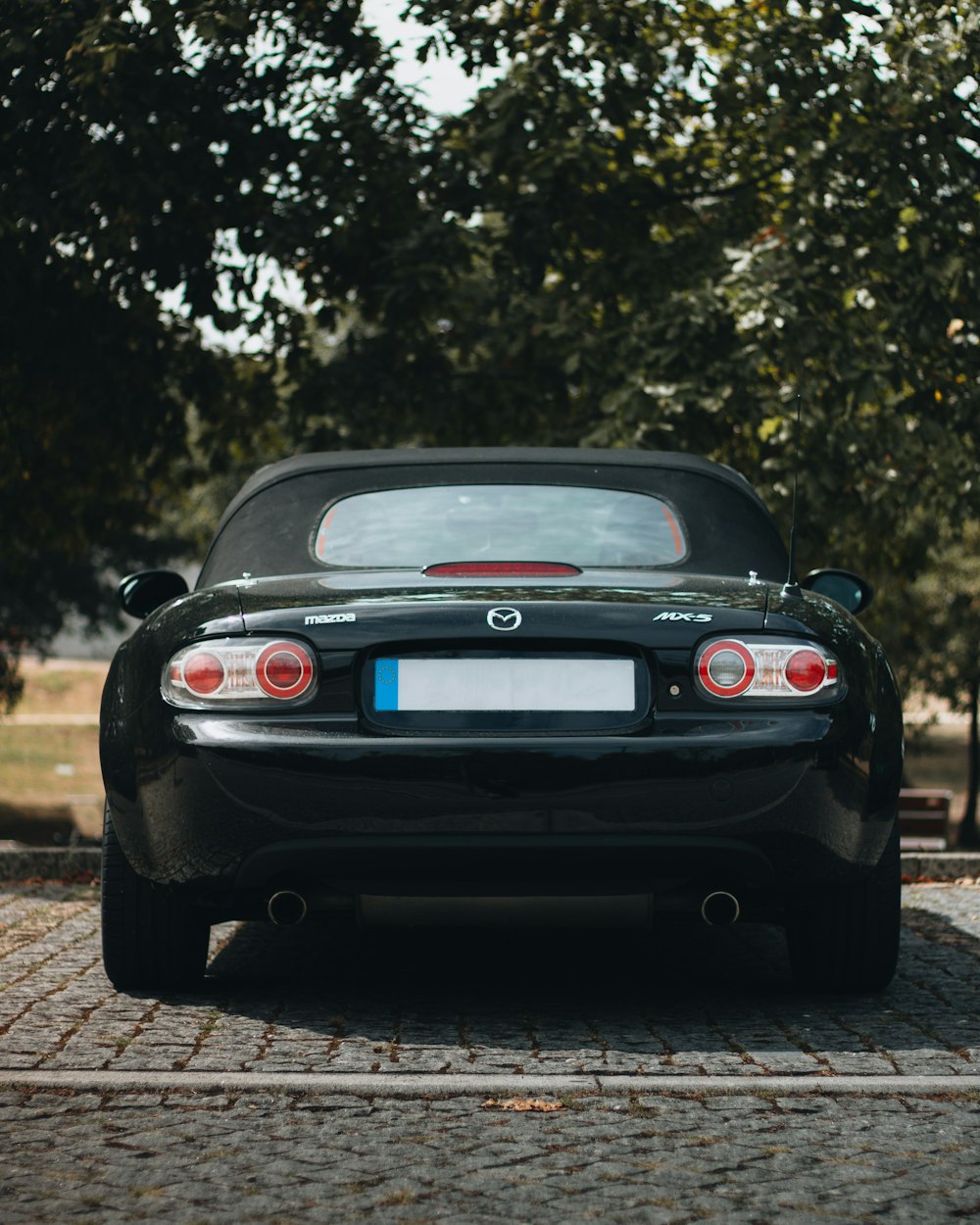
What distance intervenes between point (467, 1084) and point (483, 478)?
2.13 meters

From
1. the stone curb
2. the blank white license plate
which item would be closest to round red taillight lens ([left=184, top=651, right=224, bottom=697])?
the blank white license plate

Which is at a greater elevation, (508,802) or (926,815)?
(508,802)

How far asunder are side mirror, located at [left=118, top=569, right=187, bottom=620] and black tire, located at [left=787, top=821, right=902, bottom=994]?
220 centimetres

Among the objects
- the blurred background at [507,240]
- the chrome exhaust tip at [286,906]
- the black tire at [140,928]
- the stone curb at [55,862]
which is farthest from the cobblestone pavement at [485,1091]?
the blurred background at [507,240]

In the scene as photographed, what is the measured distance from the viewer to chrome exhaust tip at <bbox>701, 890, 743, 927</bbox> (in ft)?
15.4

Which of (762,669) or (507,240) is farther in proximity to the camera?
(507,240)

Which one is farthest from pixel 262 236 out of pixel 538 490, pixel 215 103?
pixel 538 490

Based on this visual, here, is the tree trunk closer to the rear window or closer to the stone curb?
the stone curb

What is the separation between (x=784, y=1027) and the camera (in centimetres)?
476

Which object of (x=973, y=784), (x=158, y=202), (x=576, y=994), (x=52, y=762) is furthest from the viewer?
(x=52, y=762)

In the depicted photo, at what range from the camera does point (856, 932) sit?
5.08 meters

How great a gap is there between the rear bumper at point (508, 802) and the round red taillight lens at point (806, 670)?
8 cm

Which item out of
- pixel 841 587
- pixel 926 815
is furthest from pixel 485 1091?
pixel 926 815

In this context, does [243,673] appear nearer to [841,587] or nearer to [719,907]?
[719,907]
